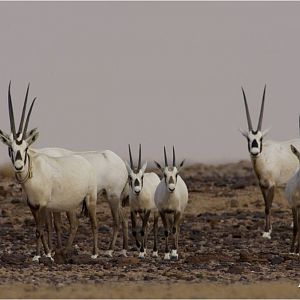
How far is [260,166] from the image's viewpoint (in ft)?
79.5

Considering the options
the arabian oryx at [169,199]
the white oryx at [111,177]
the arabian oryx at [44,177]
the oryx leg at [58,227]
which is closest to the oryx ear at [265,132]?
the white oryx at [111,177]

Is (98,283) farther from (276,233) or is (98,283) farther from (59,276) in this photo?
(276,233)

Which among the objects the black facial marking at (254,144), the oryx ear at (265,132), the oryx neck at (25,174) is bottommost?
the oryx neck at (25,174)

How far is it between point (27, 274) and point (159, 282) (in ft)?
6.35

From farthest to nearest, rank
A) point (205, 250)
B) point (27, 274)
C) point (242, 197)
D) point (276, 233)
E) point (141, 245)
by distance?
point (242, 197)
point (276, 233)
point (205, 250)
point (141, 245)
point (27, 274)

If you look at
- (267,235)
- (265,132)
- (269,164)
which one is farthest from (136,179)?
(269,164)

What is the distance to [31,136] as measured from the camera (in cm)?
1631

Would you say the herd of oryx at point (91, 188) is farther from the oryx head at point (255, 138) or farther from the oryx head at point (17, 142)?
the oryx head at point (255, 138)

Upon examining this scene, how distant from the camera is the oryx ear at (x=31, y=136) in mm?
16312

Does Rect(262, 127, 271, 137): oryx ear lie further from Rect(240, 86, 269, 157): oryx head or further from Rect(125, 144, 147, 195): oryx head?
Rect(125, 144, 147, 195): oryx head

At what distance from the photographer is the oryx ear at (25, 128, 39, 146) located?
1631 centimetres

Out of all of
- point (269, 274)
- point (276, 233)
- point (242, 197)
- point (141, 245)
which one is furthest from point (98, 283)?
point (242, 197)

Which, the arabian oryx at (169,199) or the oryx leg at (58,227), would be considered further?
the arabian oryx at (169,199)

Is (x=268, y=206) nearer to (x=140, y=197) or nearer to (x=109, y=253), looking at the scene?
(x=140, y=197)
